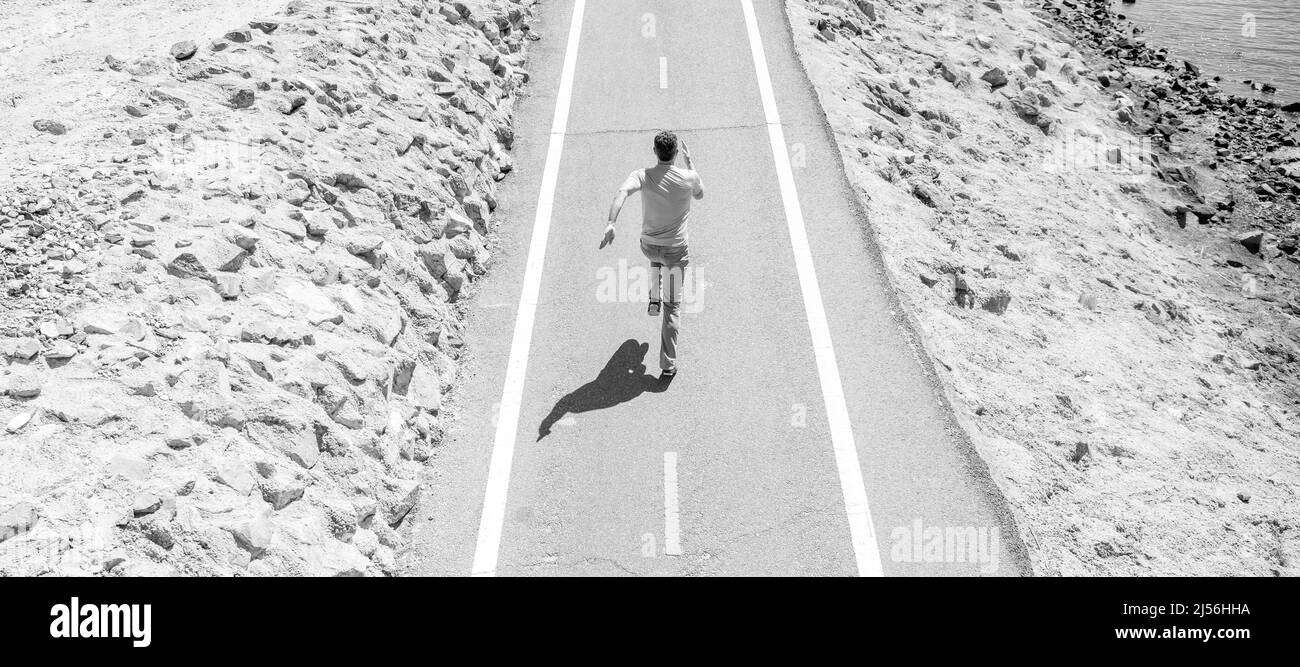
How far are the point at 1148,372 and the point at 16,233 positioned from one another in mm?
11614

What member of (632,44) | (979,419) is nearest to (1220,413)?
(979,419)

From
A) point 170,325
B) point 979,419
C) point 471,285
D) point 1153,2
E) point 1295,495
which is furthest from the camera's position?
point 1153,2

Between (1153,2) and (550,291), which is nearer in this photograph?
(550,291)

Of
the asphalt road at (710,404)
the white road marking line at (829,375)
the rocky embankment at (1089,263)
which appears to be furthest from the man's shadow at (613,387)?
the rocky embankment at (1089,263)

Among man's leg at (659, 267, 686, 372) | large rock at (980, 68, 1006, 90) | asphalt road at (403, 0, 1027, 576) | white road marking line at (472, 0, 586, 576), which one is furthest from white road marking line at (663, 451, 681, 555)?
large rock at (980, 68, 1006, 90)

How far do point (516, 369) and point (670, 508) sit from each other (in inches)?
97.2

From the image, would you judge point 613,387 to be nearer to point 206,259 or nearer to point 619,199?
point 619,199

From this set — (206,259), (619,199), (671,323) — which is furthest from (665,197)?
(206,259)

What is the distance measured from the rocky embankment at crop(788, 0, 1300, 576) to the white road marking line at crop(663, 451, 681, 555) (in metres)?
2.70

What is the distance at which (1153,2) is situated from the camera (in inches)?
1089

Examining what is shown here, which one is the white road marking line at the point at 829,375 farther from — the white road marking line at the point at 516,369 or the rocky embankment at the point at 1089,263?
the white road marking line at the point at 516,369

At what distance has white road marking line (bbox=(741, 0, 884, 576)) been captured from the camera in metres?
7.40

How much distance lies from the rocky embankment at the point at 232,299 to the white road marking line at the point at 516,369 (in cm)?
60
